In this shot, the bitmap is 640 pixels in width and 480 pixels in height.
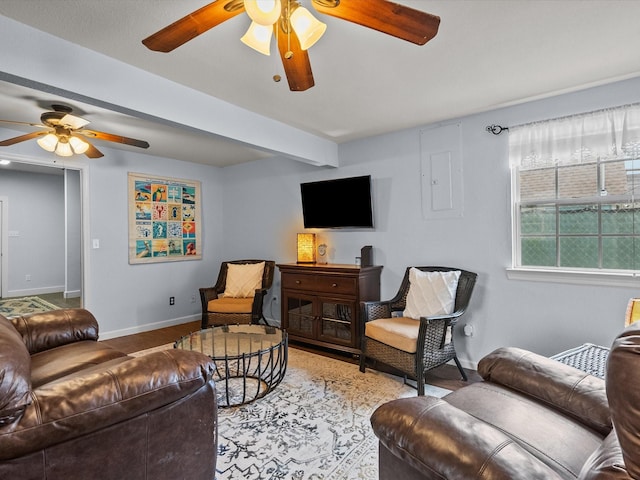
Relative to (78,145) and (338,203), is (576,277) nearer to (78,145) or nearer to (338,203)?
(338,203)

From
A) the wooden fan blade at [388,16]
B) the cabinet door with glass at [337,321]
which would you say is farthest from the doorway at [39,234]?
the wooden fan blade at [388,16]

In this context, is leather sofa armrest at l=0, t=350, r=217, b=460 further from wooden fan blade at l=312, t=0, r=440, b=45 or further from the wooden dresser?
the wooden dresser

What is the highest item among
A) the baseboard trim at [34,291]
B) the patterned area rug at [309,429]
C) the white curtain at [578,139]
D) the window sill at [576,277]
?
the white curtain at [578,139]

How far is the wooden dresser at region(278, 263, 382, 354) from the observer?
11.2 ft

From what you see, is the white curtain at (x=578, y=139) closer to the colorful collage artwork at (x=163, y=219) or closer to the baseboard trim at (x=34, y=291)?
the colorful collage artwork at (x=163, y=219)

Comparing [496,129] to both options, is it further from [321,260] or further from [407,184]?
[321,260]

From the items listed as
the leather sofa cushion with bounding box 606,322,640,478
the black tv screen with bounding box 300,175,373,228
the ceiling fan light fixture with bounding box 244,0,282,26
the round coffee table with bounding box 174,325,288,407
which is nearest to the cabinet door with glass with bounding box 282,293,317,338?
the round coffee table with bounding box 174,325,288,407

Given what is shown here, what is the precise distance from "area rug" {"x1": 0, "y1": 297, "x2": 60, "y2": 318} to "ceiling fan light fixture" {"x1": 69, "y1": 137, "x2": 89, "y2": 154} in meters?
3.50

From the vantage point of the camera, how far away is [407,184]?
3518mm

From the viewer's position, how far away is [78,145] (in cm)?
307

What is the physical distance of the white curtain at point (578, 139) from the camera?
2.44 m

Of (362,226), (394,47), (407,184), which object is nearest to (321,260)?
(362,226)

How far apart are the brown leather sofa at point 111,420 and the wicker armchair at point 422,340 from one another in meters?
1.56

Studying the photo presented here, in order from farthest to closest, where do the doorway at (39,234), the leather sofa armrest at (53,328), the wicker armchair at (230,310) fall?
the doorway at (39,234) < the wicker armchair at (230,310) < the leather sofa armrest at (53,328)
